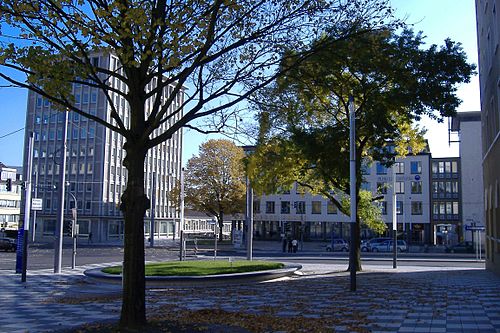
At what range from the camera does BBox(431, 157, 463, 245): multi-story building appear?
76062 millimetres

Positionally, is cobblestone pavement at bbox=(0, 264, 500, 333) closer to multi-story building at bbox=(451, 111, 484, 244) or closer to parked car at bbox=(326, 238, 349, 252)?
parked car at bbox=(326, 238, 349, 252)

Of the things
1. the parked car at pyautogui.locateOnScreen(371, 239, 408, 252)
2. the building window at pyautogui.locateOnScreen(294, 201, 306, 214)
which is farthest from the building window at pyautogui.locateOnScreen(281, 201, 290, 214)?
the parked car at pyautogui.locateOnScreen(371, 239, 408, 252)

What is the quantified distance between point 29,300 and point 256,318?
8254mm

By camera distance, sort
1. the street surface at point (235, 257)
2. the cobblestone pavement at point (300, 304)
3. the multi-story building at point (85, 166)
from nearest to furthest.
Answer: the cobblestone pavement at point (300, 304) < the street surface at point (235, 257) < the multi-story building at point (85, 166)

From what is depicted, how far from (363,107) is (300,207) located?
57.1 m

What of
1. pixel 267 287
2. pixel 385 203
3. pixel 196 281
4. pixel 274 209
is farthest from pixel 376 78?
pixel 274 209

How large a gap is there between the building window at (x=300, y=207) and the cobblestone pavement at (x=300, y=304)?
5581 centimetres

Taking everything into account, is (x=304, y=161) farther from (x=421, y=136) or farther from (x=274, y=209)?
(x=274, y=209)

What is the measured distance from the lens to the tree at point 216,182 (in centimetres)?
6344

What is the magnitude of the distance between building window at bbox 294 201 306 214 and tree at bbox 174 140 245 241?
556 inches

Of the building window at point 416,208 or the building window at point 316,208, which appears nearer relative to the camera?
the building window at point 416,208

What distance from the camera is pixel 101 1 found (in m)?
9.27

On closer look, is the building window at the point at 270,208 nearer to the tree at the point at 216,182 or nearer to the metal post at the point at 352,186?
the tree at the point at 216,182

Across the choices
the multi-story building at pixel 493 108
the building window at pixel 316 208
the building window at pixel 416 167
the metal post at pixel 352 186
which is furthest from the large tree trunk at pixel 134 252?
the building window at pixel 316 208
